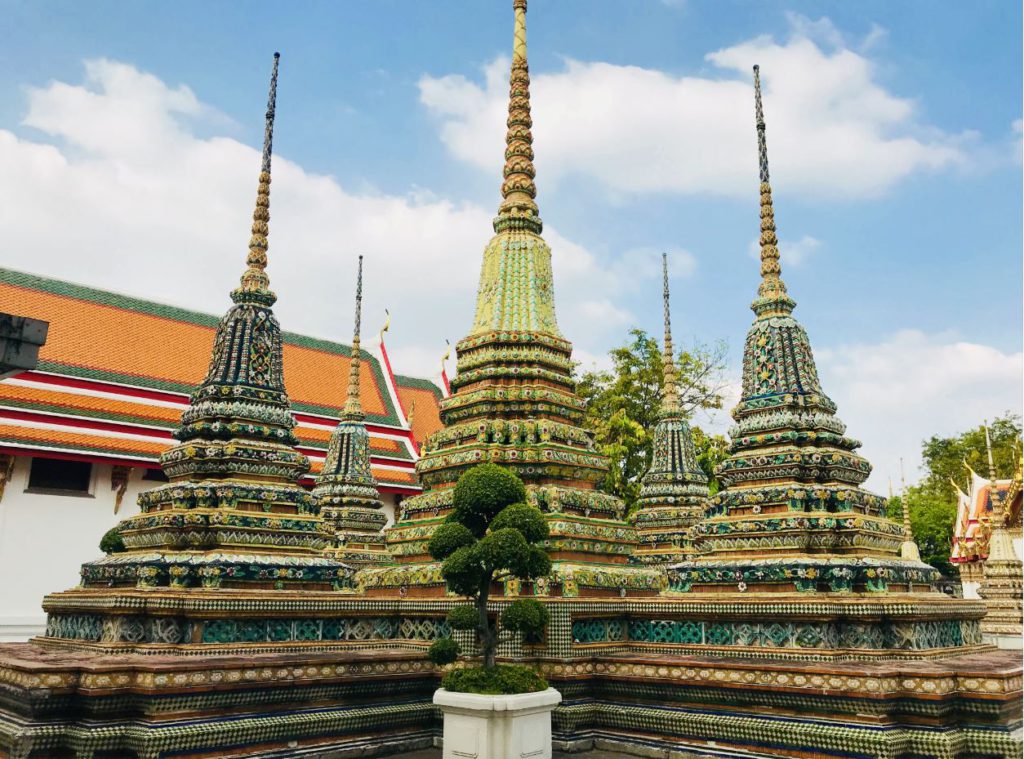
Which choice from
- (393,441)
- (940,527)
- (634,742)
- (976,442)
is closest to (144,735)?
(634,742)

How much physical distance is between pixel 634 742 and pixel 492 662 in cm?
189

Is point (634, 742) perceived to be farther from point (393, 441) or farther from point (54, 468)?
point (393, 441)

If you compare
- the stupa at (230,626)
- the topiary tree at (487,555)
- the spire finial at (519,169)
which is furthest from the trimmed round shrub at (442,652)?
the spire finial at (519,169)

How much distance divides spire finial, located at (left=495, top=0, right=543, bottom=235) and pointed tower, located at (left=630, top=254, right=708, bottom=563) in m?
7.01

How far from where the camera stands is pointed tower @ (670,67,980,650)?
8.10 meters

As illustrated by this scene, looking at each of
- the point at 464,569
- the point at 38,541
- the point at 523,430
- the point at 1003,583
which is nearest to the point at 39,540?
the point at 38,541

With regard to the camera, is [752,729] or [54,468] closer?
[752,729]

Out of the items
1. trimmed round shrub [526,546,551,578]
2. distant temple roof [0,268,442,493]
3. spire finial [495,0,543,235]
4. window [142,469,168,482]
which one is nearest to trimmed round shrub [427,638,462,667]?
trimmed round shrub [526,546,551,578]

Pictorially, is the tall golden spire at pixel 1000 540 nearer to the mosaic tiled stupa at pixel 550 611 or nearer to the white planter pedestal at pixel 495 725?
the mosaic tiled stupa at pixel 550 611

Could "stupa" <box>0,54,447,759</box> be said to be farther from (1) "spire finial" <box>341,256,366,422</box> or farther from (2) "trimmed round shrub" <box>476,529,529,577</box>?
(1) "spire finial" <box>341,256,366,422</box>

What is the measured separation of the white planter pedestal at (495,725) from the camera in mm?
6711

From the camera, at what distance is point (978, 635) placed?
934 centimetres

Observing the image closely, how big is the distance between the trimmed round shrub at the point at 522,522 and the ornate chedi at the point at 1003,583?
57.0 feet

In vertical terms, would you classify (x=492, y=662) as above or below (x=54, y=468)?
below
